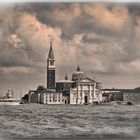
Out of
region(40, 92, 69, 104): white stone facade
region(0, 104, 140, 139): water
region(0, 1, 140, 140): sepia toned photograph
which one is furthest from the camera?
region(40, 92, 69, 104): white stone facade

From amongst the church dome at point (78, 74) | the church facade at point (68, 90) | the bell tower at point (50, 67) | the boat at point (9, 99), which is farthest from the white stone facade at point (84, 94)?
the boat at point (9, 99)

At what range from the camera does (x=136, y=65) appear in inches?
222

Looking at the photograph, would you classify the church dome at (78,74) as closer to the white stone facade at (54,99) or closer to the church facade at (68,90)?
the church facade at (68,90)

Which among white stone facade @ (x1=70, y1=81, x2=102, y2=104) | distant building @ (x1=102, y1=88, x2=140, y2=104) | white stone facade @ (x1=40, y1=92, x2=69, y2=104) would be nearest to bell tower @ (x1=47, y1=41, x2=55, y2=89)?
white stone facade @ (x1=40, y1=92, x2=69, y2=104)

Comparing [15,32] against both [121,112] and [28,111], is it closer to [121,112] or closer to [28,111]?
[28,111]

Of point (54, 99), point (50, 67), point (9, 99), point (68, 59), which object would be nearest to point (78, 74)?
point (68, 59)

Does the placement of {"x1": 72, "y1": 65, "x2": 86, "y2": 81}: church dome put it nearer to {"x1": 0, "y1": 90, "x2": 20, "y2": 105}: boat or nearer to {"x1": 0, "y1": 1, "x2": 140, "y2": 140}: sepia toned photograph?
{"x1": 0, "y1": 1, "x2": 140, "y2": 140}: sepia toned photograph

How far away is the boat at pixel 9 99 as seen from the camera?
18.4 feet

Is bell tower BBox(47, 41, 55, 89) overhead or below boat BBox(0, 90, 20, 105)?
overhead

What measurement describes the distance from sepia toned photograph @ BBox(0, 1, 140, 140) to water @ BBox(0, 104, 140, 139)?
0.03 ft

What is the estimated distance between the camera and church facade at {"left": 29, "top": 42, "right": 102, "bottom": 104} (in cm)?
570

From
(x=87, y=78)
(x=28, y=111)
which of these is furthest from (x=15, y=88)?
(x=87, y=78)

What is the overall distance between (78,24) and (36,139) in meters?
1.29

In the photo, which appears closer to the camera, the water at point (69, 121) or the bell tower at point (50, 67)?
the water at point (69, 121)
